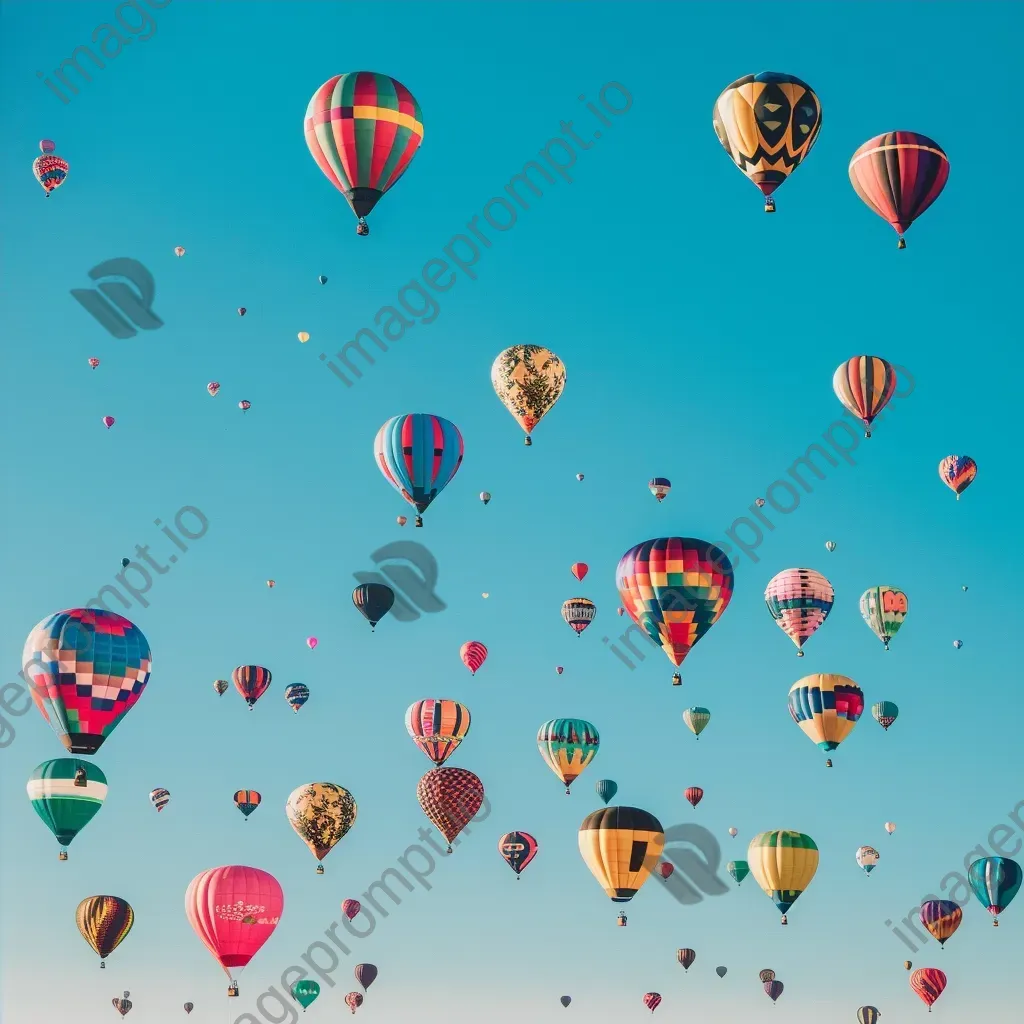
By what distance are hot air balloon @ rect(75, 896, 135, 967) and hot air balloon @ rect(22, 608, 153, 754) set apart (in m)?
11.9

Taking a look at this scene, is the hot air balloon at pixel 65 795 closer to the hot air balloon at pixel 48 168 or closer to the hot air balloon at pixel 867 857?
the hot air balloon at pixel 48 168

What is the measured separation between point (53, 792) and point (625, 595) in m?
13.9

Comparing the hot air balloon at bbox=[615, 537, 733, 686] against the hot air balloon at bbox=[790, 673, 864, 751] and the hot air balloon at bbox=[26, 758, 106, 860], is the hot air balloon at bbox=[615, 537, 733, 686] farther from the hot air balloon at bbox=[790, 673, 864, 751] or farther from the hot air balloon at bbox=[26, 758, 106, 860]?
the hot air balloon at bbox=[26, 758, 106, 860]

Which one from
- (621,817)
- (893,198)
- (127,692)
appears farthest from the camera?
(621,817)

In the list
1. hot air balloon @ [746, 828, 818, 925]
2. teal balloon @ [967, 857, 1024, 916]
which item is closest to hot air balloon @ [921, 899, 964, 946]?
teal balloon @ [967, 857, 1024, 916]

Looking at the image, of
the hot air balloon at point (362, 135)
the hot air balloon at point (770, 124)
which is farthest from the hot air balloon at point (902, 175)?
the hot air balloon at point (362, 135)

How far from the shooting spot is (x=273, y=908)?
165ft

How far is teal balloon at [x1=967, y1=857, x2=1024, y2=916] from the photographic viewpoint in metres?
61.6

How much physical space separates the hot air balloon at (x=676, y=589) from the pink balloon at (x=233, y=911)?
10.7 metres

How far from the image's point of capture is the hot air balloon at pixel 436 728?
58156 mm

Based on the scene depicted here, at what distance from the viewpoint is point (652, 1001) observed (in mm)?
70625

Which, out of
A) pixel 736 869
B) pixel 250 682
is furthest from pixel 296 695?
pixel 736 869

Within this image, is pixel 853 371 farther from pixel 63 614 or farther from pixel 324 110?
pixel 63 614

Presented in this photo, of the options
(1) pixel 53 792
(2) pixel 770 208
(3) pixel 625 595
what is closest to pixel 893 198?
(2) pixel 770 208
